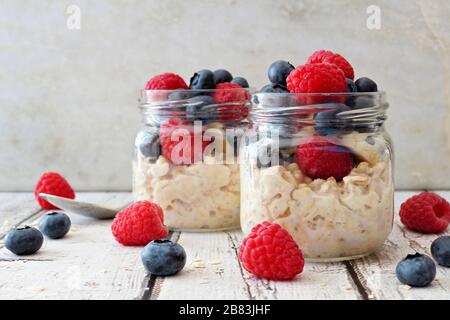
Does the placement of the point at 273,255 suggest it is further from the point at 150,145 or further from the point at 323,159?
the point at 150,145

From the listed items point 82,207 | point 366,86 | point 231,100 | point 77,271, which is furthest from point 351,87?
point 82,207

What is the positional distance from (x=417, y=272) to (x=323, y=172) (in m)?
0.21

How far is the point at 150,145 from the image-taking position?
52.1 inches

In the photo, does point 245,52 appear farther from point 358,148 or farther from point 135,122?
point 358,148

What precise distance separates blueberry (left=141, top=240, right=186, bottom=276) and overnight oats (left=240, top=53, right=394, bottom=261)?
17cm

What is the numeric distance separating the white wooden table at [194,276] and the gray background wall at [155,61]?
0.66 m

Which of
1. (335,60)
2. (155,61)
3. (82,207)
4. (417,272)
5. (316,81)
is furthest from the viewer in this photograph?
(155,61)

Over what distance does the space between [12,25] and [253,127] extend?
1.03 metres

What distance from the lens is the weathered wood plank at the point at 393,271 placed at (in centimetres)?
92

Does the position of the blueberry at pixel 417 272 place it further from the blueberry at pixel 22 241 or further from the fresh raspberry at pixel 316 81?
the blueberry at pixel 22 241

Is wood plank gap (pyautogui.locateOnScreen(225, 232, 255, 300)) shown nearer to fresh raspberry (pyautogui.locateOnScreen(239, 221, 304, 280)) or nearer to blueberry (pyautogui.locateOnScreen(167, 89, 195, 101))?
fresh raspberry (pyautogui.locateOnScreen(239, 221, 304, 280))

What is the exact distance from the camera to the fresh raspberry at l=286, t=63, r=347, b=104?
104 cm

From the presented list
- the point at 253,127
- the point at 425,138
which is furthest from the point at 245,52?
the point at 253,127

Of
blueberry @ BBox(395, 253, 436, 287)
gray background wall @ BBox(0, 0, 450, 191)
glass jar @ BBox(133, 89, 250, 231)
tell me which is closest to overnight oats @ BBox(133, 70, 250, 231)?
glass jar @ BBox(133, 89, 250, 231)
